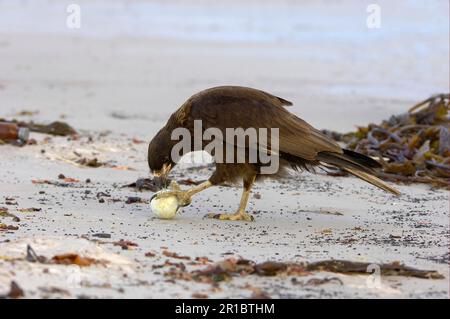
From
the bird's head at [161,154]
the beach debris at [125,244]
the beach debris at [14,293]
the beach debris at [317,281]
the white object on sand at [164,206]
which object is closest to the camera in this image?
the beach debris at [14,293]

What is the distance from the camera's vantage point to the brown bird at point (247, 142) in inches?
300

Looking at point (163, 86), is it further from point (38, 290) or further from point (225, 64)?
point (38, 290)

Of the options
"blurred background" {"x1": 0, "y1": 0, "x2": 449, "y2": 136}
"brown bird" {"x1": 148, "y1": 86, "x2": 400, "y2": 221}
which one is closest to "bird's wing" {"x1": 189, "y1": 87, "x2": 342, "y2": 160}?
→ "brown bird" {"x1": 148, "y1": 86, "x2": 400, "y2": 221}

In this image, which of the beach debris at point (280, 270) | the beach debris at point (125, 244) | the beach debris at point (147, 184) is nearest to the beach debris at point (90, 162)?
the beach debris at point (147, 184)

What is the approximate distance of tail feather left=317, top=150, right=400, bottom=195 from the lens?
7766 millimetres

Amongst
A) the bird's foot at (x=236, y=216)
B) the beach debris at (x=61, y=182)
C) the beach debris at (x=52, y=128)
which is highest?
the beach debris at (x=52, y=128)

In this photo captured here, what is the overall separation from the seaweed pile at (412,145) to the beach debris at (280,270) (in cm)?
344

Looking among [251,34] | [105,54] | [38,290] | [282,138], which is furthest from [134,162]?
[251,34]

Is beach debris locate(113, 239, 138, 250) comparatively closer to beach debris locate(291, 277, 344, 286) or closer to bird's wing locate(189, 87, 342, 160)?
beach debris locate(291, 277, 344, 286)

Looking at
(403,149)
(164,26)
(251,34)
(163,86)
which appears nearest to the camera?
(403,149)

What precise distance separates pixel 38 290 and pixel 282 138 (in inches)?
123

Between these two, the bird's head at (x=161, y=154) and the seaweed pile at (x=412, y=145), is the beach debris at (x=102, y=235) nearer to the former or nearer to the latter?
the bird's head at (x=161, y=154)

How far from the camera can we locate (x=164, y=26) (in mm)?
26469

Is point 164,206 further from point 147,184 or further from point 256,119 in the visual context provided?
point 147,184
